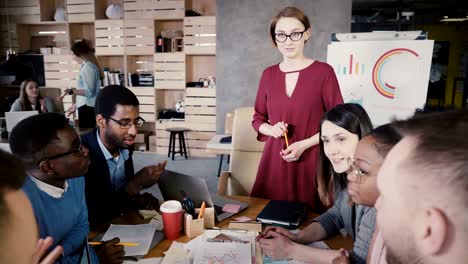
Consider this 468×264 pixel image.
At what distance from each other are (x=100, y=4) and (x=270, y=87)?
4424mm

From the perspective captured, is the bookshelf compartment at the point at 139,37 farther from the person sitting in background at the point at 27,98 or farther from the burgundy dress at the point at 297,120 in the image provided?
the burgundy dress at the point at 297,120

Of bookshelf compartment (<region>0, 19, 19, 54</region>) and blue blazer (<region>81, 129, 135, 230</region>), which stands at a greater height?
bookshelf compartment (<region>0, 19, 19, 54</region>)

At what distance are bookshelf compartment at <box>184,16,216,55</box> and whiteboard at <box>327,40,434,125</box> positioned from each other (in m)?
2.16

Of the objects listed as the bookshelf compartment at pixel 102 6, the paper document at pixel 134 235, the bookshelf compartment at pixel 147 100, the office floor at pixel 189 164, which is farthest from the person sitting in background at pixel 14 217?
the bookshelf compartment at pixel 102 6

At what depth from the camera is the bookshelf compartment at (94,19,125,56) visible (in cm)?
528

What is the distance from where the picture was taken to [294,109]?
189cm

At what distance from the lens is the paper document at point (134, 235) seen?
1227 mm

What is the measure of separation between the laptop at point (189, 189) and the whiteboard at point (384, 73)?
6.76 feet

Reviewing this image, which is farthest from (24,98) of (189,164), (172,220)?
(172,220)

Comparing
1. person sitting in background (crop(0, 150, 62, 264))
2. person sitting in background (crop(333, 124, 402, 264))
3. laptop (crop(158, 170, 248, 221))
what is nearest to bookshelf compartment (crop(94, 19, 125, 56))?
laptop (crop(158, 170, 248, 221))

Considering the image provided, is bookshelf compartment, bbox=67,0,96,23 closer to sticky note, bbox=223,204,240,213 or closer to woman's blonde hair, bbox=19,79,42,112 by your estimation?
woman's blonde hair, bbox=19,79,42,112

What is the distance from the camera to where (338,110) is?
1.47 metres

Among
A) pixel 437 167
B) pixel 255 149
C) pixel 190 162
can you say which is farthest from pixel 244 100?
pixel 437 167

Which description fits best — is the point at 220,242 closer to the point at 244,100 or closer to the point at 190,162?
the point at 244,100
